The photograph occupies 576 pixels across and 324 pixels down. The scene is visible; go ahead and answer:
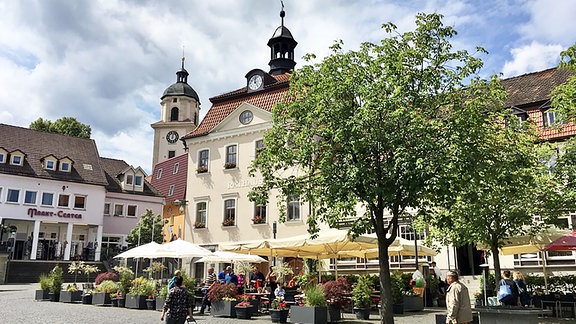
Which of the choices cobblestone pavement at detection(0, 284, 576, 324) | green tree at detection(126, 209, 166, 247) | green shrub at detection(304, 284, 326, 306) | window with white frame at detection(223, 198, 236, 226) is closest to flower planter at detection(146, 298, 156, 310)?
cobblestone pavement at detection(0, 284, 576, 324)

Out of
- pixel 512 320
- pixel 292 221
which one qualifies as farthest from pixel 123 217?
pixel 512 320

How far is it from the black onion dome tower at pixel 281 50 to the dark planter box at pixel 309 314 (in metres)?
25.6

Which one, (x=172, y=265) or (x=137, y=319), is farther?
(x=172, y=265)

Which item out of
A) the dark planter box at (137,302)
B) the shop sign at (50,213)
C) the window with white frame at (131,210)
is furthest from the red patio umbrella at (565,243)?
the window with white frame at (131,210)

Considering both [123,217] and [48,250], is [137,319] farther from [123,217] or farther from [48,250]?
[123,217]

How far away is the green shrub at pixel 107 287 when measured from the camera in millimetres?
20828

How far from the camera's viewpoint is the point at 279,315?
1538 centimetres

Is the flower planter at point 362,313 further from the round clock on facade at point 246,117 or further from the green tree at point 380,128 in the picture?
the round clock on facade at point 246,117

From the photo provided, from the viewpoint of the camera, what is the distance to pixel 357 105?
42.7 feet

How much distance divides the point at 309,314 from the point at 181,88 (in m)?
64.9

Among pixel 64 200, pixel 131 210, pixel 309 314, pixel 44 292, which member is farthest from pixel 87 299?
pixel 131 210

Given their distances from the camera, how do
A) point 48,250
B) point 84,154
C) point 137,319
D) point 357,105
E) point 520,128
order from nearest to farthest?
1. point 357,105
2. point 137,319
3. point 520,128
4. point 48,250
5. point 84,154

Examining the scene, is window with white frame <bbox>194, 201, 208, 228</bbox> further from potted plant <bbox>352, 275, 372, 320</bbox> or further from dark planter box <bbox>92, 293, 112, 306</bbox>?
potted plant <bbox>352, 275, 372, 320</bbox>

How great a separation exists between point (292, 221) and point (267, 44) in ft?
52.1
